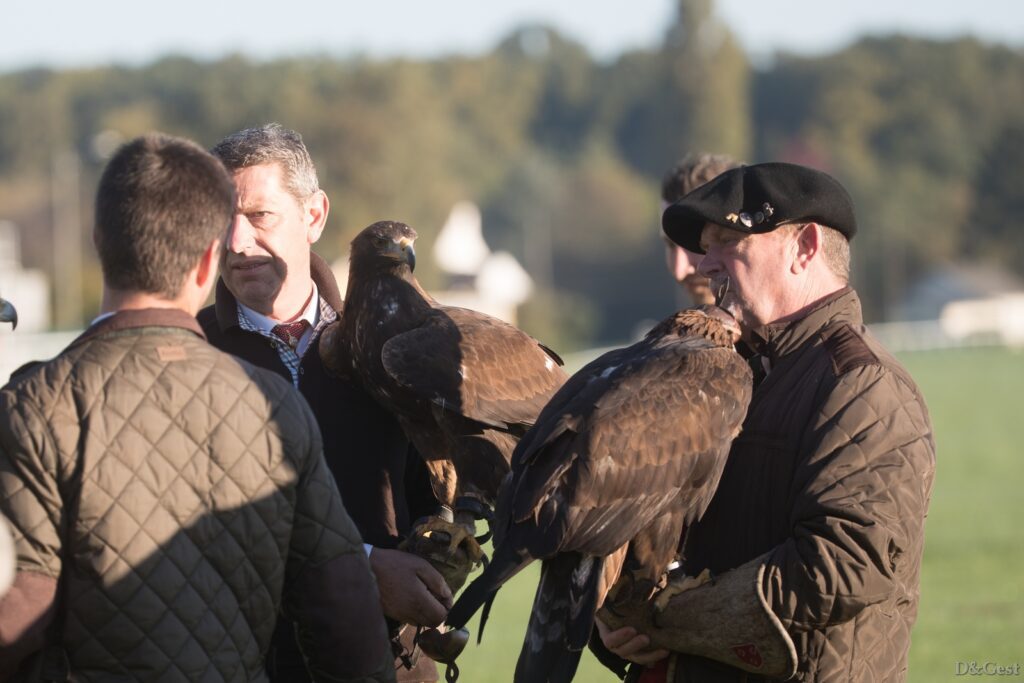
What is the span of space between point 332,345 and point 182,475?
5.16 ft

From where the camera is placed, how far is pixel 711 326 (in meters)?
4.01

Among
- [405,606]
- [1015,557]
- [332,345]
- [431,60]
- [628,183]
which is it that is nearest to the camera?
[405,606]

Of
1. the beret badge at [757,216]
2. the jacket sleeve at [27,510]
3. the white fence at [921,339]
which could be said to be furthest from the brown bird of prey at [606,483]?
the white fence at [921,339]

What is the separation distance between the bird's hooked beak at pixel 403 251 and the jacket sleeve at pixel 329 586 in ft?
5.13

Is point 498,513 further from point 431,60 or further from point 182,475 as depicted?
point 431,60

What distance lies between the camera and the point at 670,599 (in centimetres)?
373

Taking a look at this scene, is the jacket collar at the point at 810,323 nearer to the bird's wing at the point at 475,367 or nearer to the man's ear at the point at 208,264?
the bird's wing at the point at 475,367

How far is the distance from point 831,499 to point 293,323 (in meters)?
1.92

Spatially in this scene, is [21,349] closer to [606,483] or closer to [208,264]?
[606,483]

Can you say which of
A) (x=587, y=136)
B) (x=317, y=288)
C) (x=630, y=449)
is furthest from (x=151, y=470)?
(x=587, y=136)

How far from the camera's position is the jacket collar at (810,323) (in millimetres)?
3887

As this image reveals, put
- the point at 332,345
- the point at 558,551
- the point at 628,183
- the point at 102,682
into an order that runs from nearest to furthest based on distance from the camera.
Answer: the point at 102,682 < the point at 558,551 < the point at 332,345 < the point at 628,183

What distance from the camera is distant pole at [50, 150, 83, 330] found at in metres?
57.6

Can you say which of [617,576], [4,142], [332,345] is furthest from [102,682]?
[4,142]
